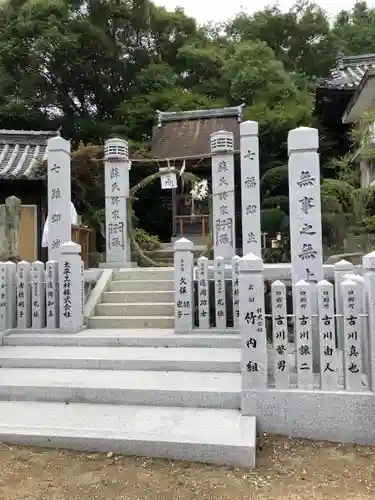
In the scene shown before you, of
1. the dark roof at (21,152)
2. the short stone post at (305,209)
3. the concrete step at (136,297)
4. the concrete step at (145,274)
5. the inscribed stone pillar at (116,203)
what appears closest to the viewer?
the short stone post at (305,209)

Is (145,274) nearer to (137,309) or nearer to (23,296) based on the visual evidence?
(137,309)

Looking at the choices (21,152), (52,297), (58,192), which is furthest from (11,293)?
(21,152)

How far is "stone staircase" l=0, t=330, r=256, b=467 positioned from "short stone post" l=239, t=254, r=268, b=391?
33cm

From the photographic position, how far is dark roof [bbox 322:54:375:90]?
606 inches

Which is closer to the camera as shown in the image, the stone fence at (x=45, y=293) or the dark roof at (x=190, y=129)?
the stone fence at (x=45, y=293)

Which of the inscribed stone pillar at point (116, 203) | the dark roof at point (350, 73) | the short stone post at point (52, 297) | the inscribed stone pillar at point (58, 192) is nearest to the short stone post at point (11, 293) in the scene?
the short stone post at point (52, 297)

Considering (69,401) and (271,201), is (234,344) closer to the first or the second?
(69,401)

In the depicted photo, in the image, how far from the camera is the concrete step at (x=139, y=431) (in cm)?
362

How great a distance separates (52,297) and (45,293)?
0.16m

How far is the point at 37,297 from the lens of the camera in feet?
22.0

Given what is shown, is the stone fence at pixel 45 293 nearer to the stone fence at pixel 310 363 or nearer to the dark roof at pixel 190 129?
the stone fence at pixel 310 363

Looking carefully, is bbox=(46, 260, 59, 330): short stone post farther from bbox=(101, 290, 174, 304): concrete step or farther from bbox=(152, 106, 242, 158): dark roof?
bbox=(152, 106, 242, 158): dark roof

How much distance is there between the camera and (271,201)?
1539 cm

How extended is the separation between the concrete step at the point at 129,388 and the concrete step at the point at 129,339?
2.89 feet
